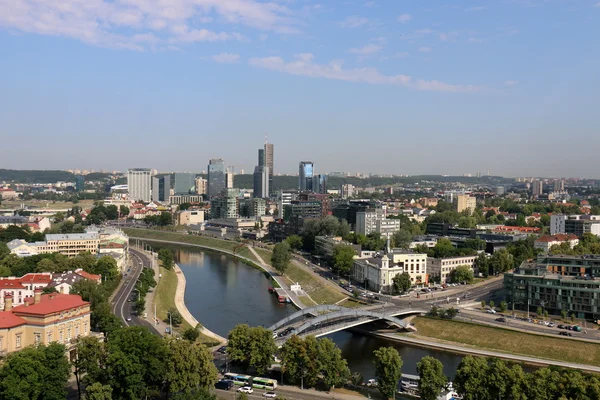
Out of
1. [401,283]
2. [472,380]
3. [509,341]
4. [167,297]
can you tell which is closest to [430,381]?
[472,380]

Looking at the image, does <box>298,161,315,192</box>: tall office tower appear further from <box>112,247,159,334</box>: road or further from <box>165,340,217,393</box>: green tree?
<box>165,340,217,393</box>: green tree

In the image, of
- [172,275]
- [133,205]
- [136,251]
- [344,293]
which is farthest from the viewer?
[133,205]

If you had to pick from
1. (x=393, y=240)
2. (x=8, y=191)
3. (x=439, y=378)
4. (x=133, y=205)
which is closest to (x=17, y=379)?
(x=439, y=378)

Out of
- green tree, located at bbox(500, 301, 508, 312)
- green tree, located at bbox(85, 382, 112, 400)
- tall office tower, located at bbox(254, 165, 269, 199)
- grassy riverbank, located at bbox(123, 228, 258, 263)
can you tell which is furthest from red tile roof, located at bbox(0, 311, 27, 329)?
tall office tower, located at bbox(254, 165, 269, 199)

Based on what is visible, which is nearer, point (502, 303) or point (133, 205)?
point (502, 303)

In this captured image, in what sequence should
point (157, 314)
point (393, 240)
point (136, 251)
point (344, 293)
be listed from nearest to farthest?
point (157, 314) → point (344, 293) → point (393, 240) → point (136, 251)

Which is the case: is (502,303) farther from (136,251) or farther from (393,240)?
(136,251)

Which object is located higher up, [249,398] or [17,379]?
[17,379]
